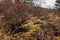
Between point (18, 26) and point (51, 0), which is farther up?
point (18, 26)

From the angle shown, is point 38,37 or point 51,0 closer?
point 38,37

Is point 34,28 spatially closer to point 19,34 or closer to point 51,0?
point 19,34

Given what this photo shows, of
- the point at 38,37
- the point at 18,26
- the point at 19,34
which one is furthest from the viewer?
the point at 18,26

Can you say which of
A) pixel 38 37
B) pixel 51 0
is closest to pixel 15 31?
pixel 38 37

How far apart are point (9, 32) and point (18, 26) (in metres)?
0.65

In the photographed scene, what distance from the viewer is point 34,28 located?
9.05 meters

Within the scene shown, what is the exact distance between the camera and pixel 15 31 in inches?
365

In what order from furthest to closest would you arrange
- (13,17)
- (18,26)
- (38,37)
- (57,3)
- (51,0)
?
(51,0)
(57,3)
(13,17)
(18,26)
(38,37)

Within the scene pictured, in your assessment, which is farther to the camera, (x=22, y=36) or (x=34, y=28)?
(x=34, y=28)

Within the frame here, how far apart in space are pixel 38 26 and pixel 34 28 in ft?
1.10

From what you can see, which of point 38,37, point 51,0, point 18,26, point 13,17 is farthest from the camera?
point 51,0

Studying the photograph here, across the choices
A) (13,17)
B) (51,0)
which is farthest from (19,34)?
(51,0)

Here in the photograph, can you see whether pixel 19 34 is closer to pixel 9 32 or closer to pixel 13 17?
pixel 9 32

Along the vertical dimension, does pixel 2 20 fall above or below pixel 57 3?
above
